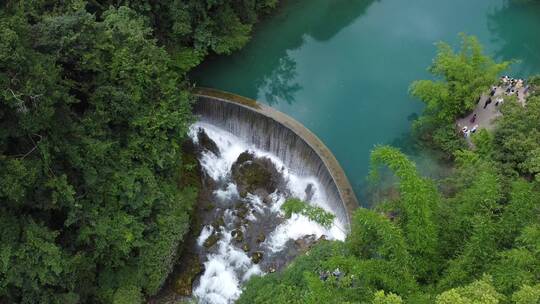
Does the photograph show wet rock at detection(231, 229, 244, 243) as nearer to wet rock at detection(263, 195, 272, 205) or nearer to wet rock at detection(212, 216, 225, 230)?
wet rock at detection(212, 216, 225, 230)

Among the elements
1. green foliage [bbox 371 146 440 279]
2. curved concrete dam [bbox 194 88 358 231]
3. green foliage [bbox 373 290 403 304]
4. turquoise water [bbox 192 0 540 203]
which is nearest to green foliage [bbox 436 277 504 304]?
green foliage [bbox 373 290 403 304]

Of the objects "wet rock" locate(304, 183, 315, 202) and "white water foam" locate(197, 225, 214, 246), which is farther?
"wet rock" locate(304, 183, 315, 202)

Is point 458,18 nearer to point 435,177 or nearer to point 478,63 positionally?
point 478,63

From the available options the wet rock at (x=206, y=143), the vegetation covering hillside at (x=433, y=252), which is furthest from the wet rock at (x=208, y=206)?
the vegetation covering hillside at (x=433, y=252)

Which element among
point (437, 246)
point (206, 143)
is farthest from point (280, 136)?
point (437, 246)

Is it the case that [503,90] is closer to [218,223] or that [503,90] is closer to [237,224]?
[237,224]

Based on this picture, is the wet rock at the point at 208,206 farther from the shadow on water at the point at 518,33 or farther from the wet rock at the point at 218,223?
the shadow on water at the point at 518,33
